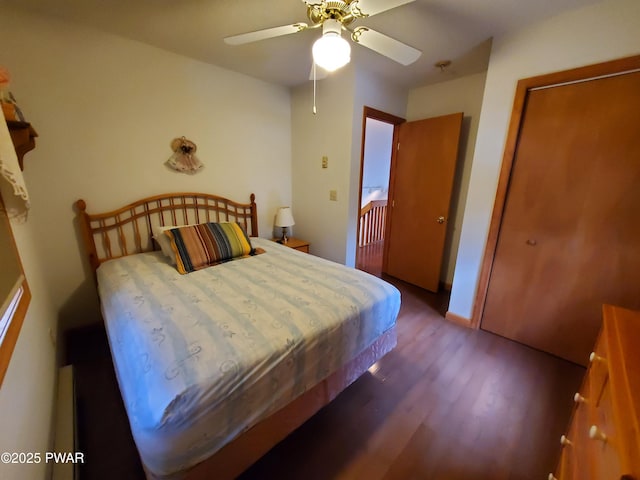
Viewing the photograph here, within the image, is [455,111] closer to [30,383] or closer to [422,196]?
[422,196]

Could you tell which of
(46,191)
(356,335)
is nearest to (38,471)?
(356,335)

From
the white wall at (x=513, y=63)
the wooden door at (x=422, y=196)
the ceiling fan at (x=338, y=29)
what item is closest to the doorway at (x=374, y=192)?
the wooden door at (x=422, y=196)

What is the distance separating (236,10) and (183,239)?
1.59m

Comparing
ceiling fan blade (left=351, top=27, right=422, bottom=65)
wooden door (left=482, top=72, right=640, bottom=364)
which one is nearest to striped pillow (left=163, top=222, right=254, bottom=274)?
ceiling fan blade (left=351, top=27, right=422, bottom=65)

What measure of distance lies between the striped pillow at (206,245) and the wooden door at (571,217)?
221 cm

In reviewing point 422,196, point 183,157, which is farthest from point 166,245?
point 422,196

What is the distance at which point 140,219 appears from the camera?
2.29 metres

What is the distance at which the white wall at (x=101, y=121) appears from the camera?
1.76 meters

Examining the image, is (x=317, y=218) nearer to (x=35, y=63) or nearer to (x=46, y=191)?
(x=46, y=191)

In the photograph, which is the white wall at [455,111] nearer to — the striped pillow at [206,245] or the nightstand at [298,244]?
the nightstand at [298,244]

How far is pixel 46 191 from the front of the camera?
6.11 feet

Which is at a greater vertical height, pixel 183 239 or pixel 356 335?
pixel 183 239

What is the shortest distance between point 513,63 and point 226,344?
2.59 m

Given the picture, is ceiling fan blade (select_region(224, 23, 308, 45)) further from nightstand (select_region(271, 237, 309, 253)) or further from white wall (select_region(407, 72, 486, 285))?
white wall (select_region(407, 72, 486, 285))
